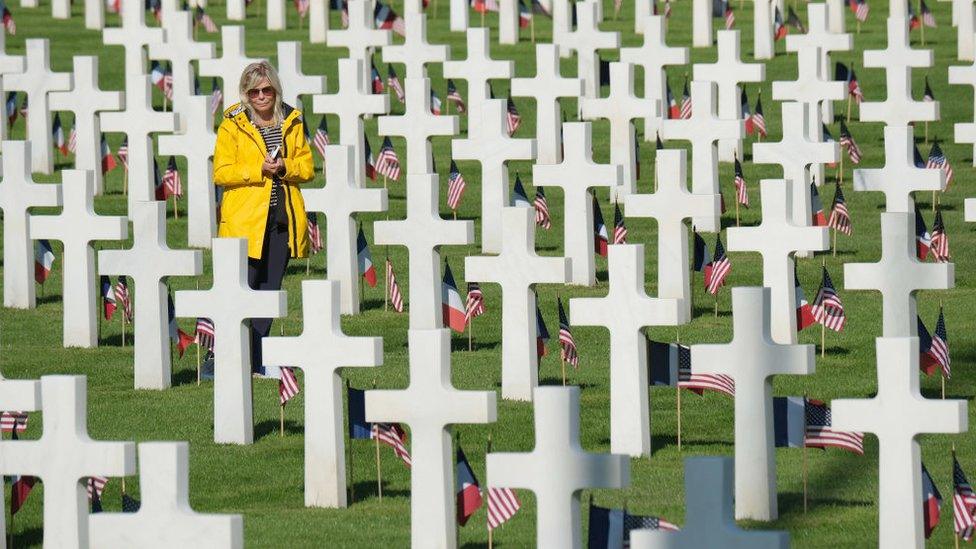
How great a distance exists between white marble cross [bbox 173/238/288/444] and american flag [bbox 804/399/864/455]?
2857 mm

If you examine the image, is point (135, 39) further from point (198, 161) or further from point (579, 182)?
point (579, 182)

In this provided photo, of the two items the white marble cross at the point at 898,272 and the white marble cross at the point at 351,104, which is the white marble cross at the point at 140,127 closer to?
the white marble cross at the point at 351,104

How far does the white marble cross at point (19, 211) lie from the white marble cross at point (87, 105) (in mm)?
3334

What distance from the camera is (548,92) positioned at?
2012cm

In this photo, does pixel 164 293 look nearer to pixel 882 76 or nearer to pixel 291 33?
pixel 882 76

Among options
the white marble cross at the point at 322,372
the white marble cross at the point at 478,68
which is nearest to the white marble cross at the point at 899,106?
the white marble cross at the point at 478,68

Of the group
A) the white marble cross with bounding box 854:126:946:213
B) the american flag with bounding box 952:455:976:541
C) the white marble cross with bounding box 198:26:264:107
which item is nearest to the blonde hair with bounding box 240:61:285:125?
the white marble cross with bounding box 854:126:946:213

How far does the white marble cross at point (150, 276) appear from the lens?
13.9 metres

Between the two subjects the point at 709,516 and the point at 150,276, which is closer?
the point at 709,516

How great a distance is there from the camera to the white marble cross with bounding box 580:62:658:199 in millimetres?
19578

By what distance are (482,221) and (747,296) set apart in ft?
24.0

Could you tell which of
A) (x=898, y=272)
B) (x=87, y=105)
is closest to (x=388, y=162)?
(x=87, y=105)

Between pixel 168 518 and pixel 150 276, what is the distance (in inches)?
209

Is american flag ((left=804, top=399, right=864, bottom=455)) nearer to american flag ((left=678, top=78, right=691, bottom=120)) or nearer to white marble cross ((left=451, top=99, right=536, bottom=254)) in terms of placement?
white marble cross ((left=451, top=99, right=536, bottom=254))
